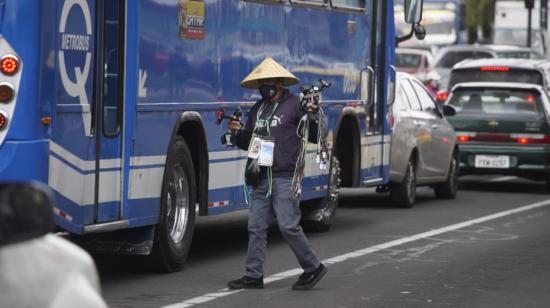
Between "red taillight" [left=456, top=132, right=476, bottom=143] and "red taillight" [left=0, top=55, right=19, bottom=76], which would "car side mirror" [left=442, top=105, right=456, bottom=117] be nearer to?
Answer: "red taillight" [left=456, top=132, right=476, bottom=143]

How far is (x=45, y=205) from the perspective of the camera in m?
4.68

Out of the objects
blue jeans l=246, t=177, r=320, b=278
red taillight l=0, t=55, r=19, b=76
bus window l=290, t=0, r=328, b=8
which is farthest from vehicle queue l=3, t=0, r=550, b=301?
red taillight l=0, t=55, r=19, b=76

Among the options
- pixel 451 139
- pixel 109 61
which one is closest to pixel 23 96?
pixel 109 61

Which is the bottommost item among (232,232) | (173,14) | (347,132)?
(232,232)

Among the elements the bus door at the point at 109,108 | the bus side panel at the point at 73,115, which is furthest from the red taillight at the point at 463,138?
the bus side panel at the point at 73,115

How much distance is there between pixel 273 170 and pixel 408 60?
Answer: 87.4 ft

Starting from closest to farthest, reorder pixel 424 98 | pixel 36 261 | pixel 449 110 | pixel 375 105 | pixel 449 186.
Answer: pixel 36 261, pixel 375 105, pixel 424 98, pixel 449 186, pixel 449 110

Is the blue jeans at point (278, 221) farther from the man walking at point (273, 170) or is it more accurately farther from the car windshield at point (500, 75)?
the car windshield at point (500, 75)

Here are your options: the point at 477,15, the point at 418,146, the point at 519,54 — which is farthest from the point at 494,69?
the point at 477,15

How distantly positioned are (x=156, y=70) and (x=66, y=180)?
1598 mm

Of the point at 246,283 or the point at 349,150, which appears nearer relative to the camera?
the point at 246,283

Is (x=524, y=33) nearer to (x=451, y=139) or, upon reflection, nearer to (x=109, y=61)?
(x=451, y=139)

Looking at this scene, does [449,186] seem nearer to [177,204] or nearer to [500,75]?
[500,75]

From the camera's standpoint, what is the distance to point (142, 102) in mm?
11242
